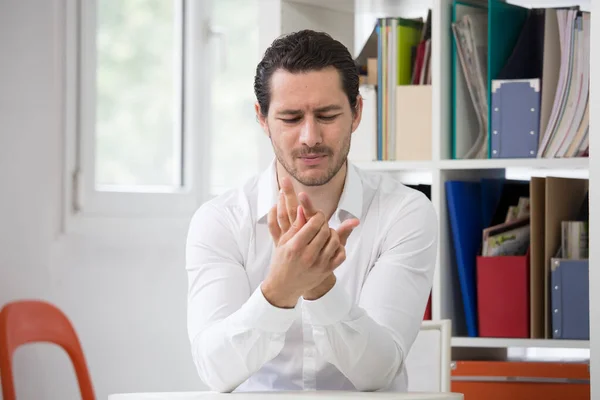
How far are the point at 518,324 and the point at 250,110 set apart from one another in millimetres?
1637

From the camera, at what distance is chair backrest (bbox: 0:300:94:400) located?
2447mm

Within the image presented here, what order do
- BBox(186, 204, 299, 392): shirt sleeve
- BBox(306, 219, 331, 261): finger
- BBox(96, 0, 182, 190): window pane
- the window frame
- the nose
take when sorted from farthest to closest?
BBox(96, 0, 182, 190): window pane, the window frame, the nose, BBox(186, 204, 299, 392): shirt sleeve, BBox(306, 219, 331, 261): finger

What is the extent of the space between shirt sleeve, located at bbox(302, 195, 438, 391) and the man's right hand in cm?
5

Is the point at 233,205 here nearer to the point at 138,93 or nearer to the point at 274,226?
the point at 274,226

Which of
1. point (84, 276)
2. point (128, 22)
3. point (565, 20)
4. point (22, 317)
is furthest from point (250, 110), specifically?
point (565, 20)

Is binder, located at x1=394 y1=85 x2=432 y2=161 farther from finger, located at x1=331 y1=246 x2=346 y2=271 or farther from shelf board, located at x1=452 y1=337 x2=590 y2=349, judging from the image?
finger, located at x1=331 y1=246 x2=346 y2=271

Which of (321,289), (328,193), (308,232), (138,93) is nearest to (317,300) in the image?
(321,289)

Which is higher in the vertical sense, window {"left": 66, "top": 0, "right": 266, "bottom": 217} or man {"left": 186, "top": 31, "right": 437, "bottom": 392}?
window {"left": 66, "top": 0, "right": 266, "bottom": 217}

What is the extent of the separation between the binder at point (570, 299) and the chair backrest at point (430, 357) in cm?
38

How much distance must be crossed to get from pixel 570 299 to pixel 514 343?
18cm

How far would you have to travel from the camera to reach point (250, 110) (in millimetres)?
3602

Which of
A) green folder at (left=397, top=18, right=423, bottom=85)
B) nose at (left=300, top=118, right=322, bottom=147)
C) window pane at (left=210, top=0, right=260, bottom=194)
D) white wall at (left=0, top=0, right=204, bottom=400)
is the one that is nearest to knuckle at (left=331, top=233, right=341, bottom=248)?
nose at (left=300, top=118, right=322, bottom=147)

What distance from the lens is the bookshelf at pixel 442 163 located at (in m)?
2.29

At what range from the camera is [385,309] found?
1.60 metres
